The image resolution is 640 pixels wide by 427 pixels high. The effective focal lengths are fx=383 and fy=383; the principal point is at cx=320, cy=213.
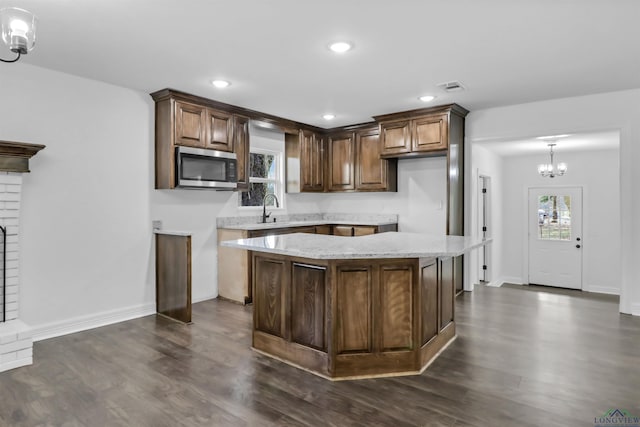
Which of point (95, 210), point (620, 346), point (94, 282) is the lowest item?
point (620, 346)

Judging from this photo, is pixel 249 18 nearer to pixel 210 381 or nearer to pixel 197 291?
pixel 210 381

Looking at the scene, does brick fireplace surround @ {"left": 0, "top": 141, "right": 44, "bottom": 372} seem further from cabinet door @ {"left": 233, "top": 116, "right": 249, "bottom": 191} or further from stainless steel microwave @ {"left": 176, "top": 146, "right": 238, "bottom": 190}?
cabinet door @ {"left": 233, "top": 116, "right": 249, "bottom": 191}

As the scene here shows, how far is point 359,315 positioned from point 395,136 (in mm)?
3164

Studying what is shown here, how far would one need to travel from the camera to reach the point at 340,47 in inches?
118

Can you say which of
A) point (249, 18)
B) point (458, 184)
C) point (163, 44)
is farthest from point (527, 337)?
point (163, 44)

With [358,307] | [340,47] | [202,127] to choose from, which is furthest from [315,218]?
[358,307]

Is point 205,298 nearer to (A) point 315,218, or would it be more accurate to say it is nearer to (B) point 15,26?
(A) point 315,218

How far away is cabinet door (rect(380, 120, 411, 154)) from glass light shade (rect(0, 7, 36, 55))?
4137mm

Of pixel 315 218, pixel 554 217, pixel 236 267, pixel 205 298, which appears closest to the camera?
pixel 236 267

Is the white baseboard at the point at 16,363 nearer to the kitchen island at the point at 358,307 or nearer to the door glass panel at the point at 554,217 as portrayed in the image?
the kitchen island at the point at 358,307

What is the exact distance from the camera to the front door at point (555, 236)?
23.9 feet

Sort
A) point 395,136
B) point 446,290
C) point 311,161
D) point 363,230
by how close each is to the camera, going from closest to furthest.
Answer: point 446,290 → point 395,136 → point 363,230 → point 311,161

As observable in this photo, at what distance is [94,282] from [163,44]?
242cm

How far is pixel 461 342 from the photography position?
3293 mm
